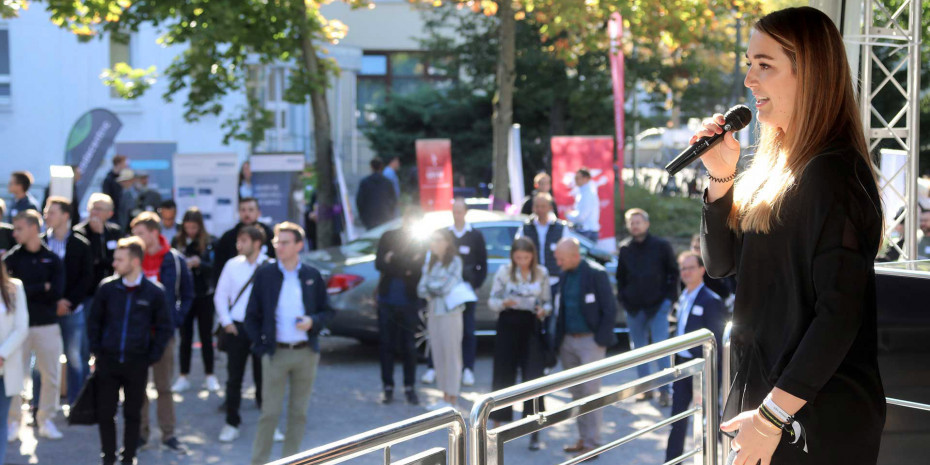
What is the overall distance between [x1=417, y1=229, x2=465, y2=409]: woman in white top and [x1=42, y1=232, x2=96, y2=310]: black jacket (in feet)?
9.48

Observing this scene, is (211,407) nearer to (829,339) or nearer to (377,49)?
(829,339)

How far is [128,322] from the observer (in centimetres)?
739

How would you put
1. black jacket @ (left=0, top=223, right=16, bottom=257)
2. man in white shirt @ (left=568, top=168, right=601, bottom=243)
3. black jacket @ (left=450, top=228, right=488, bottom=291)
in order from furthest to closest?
1. man in white shirt @ (left=568, top=168, right=601, bottom=243)
2. black jacket @ (left=450, top=228, right=488, bottom=291)
3. black jacket @ (left=0, top=223, right=16, bottom=257)

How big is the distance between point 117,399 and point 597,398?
4.59 meters

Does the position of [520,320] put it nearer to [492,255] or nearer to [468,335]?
[468,335]

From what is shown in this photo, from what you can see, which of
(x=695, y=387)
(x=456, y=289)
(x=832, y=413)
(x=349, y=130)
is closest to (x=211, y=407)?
(x=456, y=289)

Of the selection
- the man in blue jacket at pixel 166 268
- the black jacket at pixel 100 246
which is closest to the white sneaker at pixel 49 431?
the man in blue jacket at pixel 166 268

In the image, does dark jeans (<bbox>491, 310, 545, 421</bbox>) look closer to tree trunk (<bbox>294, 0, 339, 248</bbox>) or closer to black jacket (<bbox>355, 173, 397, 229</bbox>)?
tree trunk (<bbox>294, 0, 339, 248</bbox>)

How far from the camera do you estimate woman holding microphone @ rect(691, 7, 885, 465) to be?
7.35 ft

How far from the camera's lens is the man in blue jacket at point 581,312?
27.1 ft

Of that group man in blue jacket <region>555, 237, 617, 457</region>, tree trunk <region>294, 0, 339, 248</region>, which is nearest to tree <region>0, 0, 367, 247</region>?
tree trunk <region>294, 0, 339, 248</region>

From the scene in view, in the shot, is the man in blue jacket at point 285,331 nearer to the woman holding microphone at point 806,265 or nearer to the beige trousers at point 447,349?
the beige trousers at point 447,349

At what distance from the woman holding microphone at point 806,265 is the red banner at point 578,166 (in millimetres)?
12779

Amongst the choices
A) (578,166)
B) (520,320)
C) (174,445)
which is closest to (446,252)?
(520,320)
